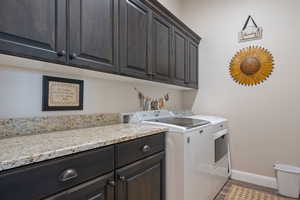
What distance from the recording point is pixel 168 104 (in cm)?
280

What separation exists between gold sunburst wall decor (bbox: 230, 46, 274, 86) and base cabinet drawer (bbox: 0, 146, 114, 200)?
90.5 inches

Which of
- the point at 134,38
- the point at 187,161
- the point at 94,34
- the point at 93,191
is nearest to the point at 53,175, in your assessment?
the point at 93,191

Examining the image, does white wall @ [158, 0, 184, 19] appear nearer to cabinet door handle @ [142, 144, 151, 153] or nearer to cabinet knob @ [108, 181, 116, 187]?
cabinet door handle @ [142, 144, 151, 153]

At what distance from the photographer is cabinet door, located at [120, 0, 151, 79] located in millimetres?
1487

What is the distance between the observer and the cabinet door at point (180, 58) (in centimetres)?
229

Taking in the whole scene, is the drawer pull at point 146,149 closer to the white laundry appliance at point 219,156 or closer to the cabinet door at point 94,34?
the cabinet door at point 94,34

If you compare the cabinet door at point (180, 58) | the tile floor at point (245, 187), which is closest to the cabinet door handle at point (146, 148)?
the cabinet door at point (180, 58)

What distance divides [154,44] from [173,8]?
1461 mm

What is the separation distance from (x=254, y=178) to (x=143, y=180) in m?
2.00

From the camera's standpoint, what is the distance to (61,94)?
54.9 inches

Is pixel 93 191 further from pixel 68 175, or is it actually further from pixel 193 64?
pixel 193 64

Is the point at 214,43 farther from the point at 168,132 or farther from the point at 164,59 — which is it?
the point at 168,132

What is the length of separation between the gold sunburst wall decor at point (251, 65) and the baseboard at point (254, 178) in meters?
1.28

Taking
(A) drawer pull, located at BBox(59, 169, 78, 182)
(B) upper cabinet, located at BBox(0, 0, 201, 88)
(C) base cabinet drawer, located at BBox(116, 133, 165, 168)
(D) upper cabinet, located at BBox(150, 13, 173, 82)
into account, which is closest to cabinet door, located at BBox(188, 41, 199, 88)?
(B) upper cabinet, located at BBox(0, 0, 201, 88)
